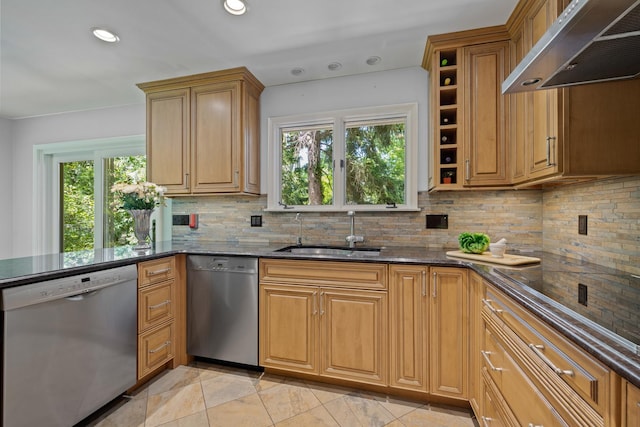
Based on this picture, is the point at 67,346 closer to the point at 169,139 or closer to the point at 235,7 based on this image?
the point at 169,139

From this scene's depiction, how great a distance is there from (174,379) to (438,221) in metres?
2.31

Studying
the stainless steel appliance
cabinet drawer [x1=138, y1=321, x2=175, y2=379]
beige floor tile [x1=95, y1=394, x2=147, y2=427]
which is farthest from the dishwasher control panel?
beige floor tile [x1=95, y1=394, x2=147, y2=427]

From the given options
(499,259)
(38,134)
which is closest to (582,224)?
(499,259)

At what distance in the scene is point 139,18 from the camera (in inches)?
72.7

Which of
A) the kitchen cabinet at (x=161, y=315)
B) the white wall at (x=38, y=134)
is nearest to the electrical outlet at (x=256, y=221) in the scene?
the kitchen cabinet at (x=161, y=315)

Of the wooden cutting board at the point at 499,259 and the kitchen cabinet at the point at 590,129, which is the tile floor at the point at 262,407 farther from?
the kitchen cabinet at the point at 590,129

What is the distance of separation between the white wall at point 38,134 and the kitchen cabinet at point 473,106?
311 cm

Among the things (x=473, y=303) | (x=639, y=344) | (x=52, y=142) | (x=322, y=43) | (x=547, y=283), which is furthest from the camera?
(x=52, y=142)

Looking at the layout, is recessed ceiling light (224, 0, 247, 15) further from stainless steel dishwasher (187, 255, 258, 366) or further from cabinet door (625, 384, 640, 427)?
cabinet door (625, 384, 640, 427)

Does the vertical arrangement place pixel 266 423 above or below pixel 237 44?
below

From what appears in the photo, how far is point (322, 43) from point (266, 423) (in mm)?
2482

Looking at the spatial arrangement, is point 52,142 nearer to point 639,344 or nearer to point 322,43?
point 322,43

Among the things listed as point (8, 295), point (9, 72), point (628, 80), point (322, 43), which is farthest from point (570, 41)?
point (9, 72)

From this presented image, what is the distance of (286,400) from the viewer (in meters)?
1.89
